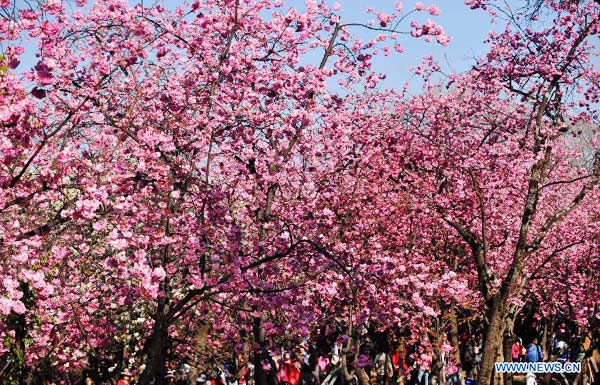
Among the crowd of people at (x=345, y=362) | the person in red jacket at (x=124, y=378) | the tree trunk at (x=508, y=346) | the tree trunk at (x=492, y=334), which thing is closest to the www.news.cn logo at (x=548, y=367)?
the crowd of people at (x=345, y=362)

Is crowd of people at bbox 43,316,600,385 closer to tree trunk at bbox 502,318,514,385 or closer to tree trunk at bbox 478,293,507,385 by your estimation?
tree trunk at bbox 502,318,514,385

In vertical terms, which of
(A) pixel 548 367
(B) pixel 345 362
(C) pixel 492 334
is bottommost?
(C) pixel 492 334

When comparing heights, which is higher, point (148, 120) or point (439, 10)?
point (439, 10)

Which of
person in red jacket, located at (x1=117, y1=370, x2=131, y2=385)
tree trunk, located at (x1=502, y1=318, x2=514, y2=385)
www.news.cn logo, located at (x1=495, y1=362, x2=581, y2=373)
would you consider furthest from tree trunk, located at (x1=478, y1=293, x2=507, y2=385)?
person in red jacket, located at (x1=117, y1=370, x2=131, y2=385)

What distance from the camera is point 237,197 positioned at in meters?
12.0

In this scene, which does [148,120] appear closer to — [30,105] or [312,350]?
[30,105]

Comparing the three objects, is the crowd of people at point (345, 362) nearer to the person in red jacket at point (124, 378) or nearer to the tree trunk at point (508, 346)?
the person in red jacket at point (124, 378)

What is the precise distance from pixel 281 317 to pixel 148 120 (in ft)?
16.6

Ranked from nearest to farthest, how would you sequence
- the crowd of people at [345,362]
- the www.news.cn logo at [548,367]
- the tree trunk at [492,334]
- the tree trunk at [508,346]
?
the tree trunk at [492,334] → the crowd of people at [345,362] → the tree trunk at [508,346] → the www.news.cn logo at [548,367]

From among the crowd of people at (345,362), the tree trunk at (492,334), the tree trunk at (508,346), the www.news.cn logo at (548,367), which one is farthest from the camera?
the www.news.cn logo at (548,367)

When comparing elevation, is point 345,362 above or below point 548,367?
below

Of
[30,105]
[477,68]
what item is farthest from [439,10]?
[30,105]

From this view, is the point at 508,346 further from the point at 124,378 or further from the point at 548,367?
the point at 124,378

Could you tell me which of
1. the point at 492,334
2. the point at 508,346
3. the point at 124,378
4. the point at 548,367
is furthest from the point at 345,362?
the point at 548,367
